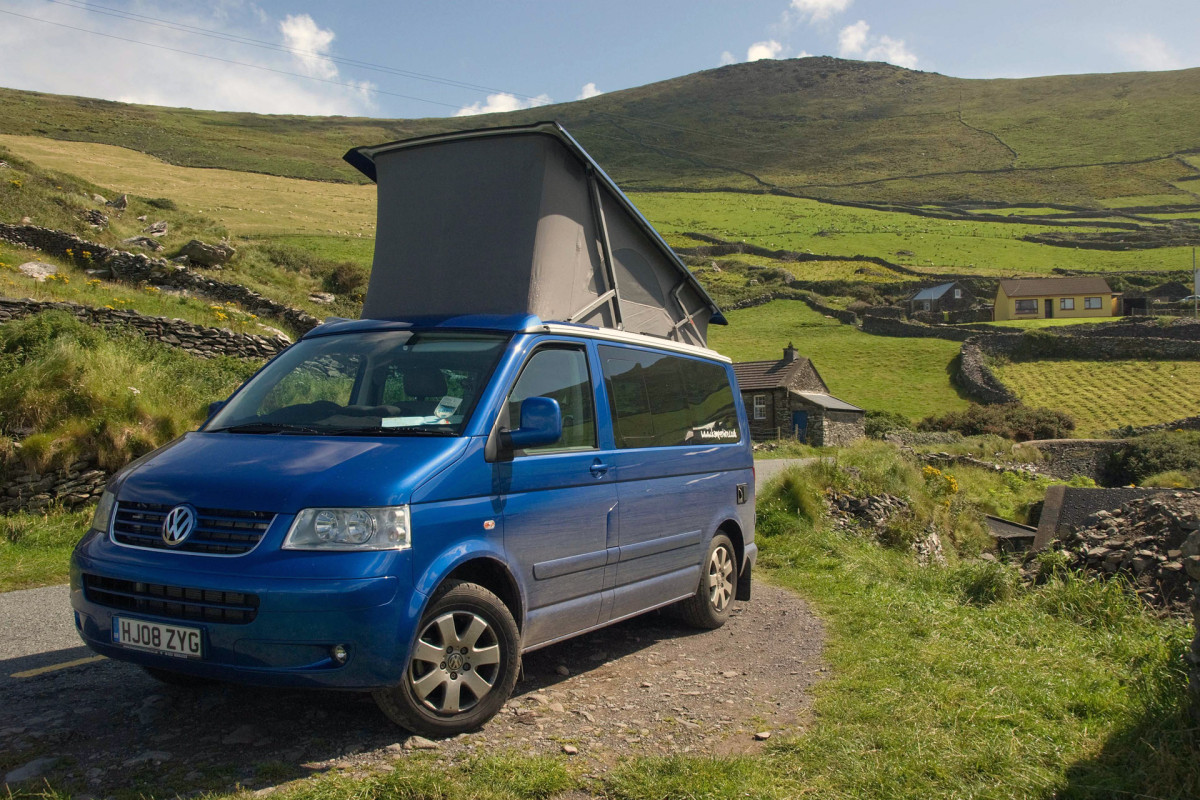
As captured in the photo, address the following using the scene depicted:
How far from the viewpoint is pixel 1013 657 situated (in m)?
5.96

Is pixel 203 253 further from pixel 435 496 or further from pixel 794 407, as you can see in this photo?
pixel 794 407

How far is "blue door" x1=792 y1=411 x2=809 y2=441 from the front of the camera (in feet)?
152

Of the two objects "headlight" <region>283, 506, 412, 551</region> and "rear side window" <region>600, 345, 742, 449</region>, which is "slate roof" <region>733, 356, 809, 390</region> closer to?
"rear side window" <region>600, 345, 742, 449</region>

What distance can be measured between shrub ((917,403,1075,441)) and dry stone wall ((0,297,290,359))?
38.2m

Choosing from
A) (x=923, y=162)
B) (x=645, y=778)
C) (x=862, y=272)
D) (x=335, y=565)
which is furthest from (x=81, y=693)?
(x=923, y=162)

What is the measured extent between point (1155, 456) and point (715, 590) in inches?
1523

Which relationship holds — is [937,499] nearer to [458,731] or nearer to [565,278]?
[565,278]

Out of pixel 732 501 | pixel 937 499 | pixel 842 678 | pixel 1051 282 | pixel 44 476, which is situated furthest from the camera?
pixel 1051 282

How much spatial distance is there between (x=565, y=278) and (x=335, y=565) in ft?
10.8

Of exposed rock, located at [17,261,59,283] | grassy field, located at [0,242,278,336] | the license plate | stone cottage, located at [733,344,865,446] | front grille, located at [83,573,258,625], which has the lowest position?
stone cottage, located at [733,344,865,446]

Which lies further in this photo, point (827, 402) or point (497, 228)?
point (827, 402)

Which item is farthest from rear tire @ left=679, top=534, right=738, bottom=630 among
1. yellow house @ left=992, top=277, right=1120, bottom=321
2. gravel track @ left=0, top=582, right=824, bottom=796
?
yellow house @ left=992, top=277, right=1120, bottom=321

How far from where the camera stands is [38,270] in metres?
20.1

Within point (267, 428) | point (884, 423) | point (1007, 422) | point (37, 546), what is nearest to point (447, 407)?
point (267, 428)
